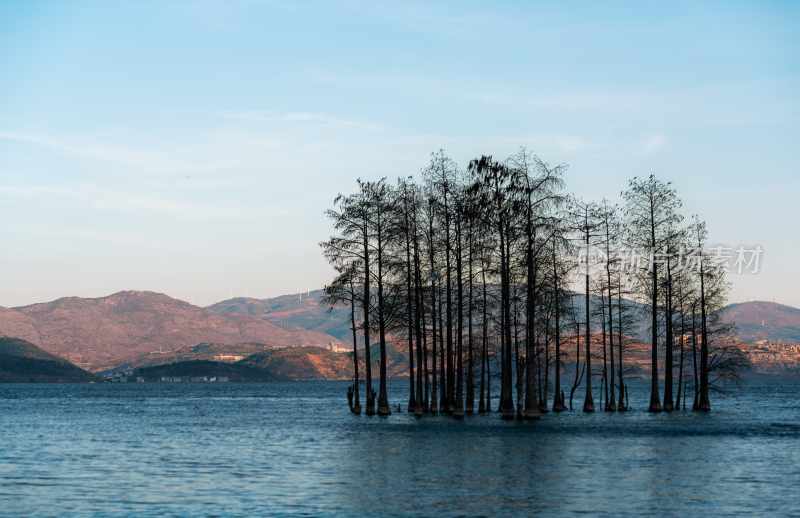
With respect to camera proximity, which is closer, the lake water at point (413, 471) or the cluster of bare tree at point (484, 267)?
the lake water at point (413, 471)

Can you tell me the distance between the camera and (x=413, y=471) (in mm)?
49062

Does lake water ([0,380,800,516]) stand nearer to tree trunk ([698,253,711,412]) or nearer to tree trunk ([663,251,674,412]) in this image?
tree trunk ([663,251,674,412])

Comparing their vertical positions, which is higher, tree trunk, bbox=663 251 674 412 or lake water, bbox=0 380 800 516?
tree trunk, bbox=663 251 674 412

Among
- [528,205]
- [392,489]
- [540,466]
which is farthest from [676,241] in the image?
[392,489]

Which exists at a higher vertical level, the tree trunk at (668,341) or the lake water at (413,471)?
the tree trunk at (668,341)

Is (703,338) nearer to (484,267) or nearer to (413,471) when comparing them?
(484,267)

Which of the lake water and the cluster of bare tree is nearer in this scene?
the lake water

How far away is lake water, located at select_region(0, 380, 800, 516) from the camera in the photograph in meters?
37.2

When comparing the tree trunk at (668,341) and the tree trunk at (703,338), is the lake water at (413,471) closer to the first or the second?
the tree trunk at (668,341)

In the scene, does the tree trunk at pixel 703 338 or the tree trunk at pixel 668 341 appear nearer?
the tree trunk at pixel 668 341

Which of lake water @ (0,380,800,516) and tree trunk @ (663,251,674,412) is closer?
lake water @ (0,380,800,516)

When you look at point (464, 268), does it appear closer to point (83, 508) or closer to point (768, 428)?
point (768, 428)

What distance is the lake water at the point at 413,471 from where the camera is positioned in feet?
122

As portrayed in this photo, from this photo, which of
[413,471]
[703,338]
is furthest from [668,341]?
[413,471]
